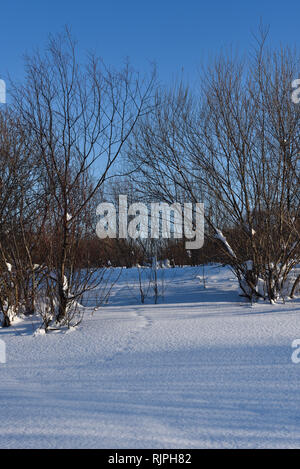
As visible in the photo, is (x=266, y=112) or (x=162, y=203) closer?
(x=266, y=112)

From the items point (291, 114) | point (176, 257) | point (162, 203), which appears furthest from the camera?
point (176, 257)

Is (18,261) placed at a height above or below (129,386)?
above

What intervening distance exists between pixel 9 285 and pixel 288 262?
4.50 metres

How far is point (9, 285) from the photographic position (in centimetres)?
536

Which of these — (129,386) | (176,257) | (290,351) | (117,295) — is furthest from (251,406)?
(176,257)

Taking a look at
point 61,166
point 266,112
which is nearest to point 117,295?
point 61,166

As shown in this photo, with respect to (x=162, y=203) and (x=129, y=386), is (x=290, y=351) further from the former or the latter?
(x=162, y=203)

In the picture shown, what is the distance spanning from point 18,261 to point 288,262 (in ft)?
14.4

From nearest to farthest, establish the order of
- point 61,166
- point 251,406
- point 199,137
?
point 251,406 < point 61,166 < point 199,137

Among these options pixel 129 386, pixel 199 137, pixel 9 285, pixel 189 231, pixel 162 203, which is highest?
pixel 199 137

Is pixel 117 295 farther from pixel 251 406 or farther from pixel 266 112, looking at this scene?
pixel 251 406

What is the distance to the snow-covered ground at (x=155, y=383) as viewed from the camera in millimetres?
2162

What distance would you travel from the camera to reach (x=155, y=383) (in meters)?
2.92

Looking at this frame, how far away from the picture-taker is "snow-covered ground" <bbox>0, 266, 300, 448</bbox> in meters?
2.16
